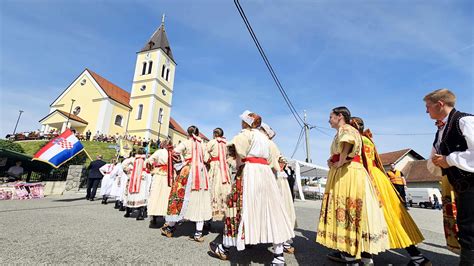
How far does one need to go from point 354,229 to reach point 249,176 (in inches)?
49.1

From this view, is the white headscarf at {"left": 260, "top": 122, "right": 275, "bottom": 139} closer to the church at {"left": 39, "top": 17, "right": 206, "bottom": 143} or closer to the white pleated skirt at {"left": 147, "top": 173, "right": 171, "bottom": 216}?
the white pleated skirt at {"left": 147, "top": 173, "right": 171, "bottom": 216}

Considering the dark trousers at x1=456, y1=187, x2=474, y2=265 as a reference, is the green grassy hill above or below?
above

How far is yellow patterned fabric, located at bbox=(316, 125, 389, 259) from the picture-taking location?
2.51 metres

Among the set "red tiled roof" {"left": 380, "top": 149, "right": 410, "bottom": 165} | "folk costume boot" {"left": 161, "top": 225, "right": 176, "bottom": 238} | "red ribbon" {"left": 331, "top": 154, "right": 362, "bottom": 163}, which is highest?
"red tiled roof" {"left": 380, "top": 149, "right": 410, "bottom": 165}

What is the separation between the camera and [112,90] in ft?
133

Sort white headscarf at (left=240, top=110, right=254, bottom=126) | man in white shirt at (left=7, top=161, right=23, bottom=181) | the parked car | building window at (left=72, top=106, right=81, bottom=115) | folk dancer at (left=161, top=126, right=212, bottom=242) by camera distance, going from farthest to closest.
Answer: building window at (left=72, top=106, right=81, bottom=115), the parked car, man in white shirt at (left=7, top=161, right=23, bottom=181), folk dancer at (left=161, top=126, right=212, bottom=242), white headscarf at (left=240, top=110, right=254, bottom=126)

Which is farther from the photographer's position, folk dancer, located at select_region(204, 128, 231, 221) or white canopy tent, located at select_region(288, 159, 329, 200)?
white canopy tent, located at select_region(288, 159, 329, 200)

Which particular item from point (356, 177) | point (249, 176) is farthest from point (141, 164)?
point (356, 177)

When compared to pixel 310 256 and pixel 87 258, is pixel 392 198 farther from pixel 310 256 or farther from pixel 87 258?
pixel 87 258

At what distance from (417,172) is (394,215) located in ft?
124

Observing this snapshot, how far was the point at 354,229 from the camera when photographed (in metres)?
2.57

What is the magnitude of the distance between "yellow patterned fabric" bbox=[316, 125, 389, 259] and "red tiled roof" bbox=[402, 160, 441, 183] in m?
34.6

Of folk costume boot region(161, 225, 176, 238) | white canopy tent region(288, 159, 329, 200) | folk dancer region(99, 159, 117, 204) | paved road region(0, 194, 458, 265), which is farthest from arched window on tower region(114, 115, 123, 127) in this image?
folk costume boot region(161, 225, 176, 238)

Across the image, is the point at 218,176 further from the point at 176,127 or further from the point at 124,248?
the point at 176,127
